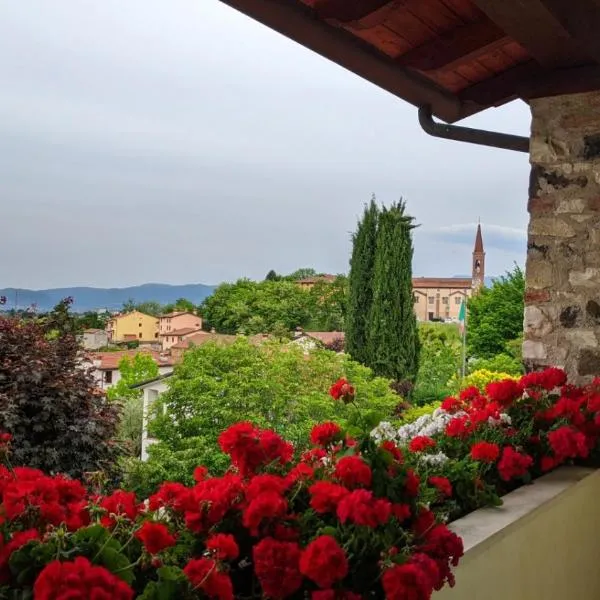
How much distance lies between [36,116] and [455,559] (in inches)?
1382

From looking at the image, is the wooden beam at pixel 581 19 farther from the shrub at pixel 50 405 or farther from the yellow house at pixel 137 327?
the yellow house at pixel 137 327

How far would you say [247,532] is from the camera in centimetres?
91

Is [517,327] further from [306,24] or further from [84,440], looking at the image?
[306,24]

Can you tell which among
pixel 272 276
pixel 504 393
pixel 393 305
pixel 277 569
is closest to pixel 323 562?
pixel 277 569

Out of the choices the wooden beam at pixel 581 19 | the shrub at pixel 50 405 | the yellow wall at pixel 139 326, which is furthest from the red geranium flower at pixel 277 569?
the yellow wall at pixel 139 326

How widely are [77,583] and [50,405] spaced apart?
139 inches

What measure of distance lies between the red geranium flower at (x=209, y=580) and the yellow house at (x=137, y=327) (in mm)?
14517

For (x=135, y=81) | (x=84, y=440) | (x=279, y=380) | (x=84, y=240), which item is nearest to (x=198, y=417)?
(x=279, y=380)

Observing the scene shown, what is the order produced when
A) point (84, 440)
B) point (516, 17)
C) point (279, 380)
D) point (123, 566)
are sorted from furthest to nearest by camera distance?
point (279, 380) → point (84, 440) → point (516, 17) → point (123, 566)

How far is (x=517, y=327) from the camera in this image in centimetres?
1041

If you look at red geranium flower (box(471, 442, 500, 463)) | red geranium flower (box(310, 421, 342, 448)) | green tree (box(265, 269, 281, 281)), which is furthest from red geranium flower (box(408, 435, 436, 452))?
green tree (box(265, 269, 281, 281))

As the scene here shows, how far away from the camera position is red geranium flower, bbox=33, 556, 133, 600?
649 mm

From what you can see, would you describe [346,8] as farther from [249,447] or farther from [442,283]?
[442,283]

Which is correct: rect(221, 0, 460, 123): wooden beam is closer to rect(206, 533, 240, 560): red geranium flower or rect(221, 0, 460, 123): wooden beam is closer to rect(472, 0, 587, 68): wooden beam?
rect(472, 0, 587, 68): wooden beam
